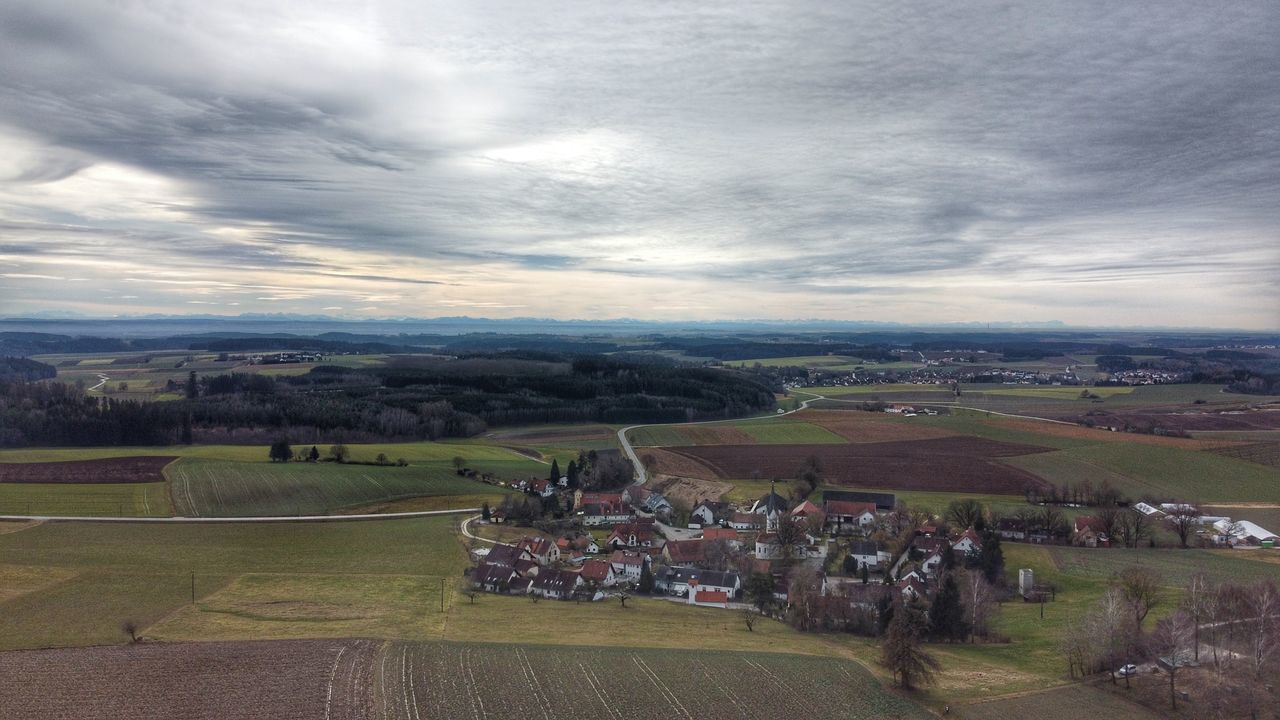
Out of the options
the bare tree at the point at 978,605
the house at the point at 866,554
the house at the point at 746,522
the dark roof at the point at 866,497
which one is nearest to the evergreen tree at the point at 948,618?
the bare tree at the point at 978,605

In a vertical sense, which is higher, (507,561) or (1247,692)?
(1247,692)

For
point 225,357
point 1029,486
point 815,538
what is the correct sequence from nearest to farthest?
point 815,538
point 1029,486
point 225,357

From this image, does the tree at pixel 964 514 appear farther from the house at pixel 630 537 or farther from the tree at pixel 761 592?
the house at pixel 630 537

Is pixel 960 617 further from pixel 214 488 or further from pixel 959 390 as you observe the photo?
pixel 959 390

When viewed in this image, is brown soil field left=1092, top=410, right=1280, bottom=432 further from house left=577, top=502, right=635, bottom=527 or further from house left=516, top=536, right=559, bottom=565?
house left=516, top=536, right=559, bottom=565

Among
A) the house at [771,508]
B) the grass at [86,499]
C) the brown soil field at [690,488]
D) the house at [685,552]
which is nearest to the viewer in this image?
the house at [685,552]

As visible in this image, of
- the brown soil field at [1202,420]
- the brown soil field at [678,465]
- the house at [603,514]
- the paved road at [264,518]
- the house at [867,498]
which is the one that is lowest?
the house at [603,514]

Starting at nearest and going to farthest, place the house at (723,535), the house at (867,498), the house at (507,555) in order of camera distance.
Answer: the house at (507,555), the house at (723,535), the house at (867,498)

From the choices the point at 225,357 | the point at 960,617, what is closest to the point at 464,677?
the point at 960,617
